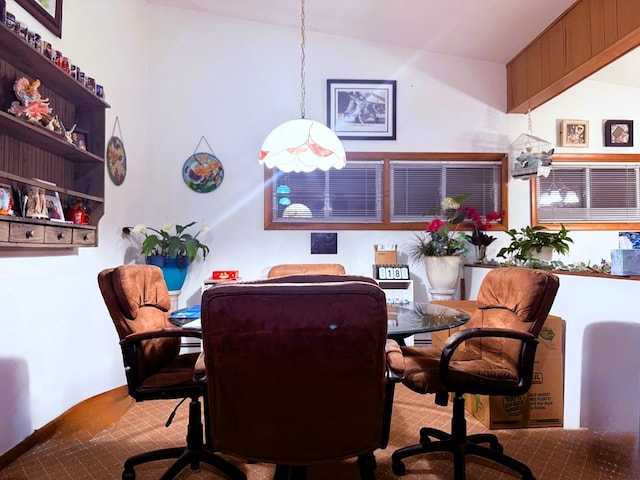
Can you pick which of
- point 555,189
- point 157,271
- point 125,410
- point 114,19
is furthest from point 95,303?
point 555,189

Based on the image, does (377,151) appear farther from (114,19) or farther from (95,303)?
(95,303)

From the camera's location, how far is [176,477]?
1.81 metres

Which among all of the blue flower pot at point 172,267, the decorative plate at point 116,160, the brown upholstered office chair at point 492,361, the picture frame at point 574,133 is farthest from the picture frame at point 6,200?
the picture frame at point 574,133

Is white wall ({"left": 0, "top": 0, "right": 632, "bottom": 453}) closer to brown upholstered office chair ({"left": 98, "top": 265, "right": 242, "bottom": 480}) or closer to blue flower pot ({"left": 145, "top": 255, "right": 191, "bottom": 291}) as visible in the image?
blue flower pot ({"left": 145, "top": 255, "right": 191, "bottom": 291})

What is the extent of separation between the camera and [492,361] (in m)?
1.88

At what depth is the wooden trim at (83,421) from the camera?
6.61 feet

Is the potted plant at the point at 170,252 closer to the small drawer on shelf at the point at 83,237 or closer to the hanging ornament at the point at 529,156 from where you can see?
the small drawer on shelf at the point at 83,237

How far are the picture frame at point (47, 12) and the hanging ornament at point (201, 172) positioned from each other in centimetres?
142

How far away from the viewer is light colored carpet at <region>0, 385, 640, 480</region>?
1822mm

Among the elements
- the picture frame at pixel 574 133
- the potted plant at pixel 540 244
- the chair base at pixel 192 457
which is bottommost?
the chair base at pixel 192 457

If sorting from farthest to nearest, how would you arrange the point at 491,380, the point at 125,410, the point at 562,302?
the point at 125,410, the point at 562,302, the point at 491,380

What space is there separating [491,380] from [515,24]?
2.80 meters

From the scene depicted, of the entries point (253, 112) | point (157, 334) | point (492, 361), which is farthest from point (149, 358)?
point (253, 112)

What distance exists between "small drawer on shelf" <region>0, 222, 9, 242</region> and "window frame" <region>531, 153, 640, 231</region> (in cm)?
394
